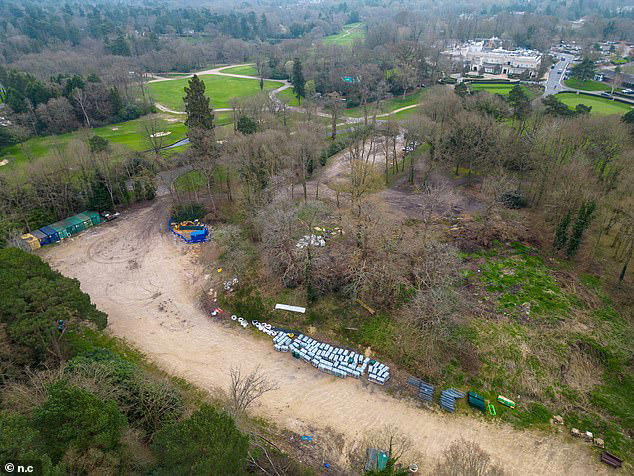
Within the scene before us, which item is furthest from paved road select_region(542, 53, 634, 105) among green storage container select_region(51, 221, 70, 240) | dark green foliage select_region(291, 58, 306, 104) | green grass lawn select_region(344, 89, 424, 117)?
green storage container select_region(51, 221, 70, 240)

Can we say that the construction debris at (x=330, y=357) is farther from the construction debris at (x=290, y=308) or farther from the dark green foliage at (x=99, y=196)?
the dark green foliage at (x=99, y=196)

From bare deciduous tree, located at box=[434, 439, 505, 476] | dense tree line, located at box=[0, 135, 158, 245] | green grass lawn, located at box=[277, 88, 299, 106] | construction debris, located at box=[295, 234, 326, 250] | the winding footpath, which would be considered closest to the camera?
bare deciduous tree, located at box=[434, 439, 505, 476]

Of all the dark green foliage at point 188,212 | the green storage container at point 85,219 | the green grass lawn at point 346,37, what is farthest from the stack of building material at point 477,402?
the green grass lawn at point 346,37

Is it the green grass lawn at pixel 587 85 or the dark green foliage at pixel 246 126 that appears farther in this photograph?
the green grass lawn at pixel 587 85

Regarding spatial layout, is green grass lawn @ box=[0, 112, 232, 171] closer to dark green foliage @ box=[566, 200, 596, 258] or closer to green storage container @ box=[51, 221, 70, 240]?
green storage container @ box=[51, 221, 70, 240]

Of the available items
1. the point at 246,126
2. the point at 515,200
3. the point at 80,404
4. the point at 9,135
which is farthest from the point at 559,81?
the point at 9,135

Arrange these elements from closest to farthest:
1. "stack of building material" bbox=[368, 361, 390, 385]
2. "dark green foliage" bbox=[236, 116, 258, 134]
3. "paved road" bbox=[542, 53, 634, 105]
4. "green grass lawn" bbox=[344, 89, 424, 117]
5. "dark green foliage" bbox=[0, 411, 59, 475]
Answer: "dark green foliage" bbox=[0, 411, 59, 475]
"stack of building material" bbox=[368, 361, 390, 385]
"dark green foliage" bbox=[236, 116, 258, 134]
"green grass lawn" bbox=[344, 89, 424, 117]
"paved road" bbox=[542, 53, 634, 105]

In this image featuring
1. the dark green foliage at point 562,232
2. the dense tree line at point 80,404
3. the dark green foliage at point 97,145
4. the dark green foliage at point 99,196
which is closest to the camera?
the dense tree line at point 80,404
